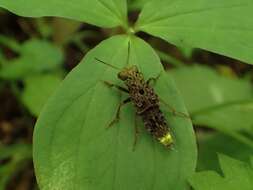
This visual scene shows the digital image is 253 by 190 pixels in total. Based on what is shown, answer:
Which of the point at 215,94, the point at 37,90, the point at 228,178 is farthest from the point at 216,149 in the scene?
the point at 37,90

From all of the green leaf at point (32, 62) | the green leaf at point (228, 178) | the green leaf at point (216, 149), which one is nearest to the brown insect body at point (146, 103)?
the green leaf at point (228, 178)

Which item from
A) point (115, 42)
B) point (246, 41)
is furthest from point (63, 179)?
point (246, 41)

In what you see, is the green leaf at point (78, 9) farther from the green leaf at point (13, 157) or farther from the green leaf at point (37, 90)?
the green leaf at point (13, 157)

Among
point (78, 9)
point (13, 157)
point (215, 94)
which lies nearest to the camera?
point (78, 9)

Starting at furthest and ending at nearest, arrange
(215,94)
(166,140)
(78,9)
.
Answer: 1. (215,94)
2. (78,9)
3. (166,140)

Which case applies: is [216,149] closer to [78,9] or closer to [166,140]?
[166,140]

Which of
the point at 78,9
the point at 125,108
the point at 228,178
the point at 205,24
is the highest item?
the point at 78,9

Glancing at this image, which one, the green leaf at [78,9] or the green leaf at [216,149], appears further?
the green leaf at [216,149]
